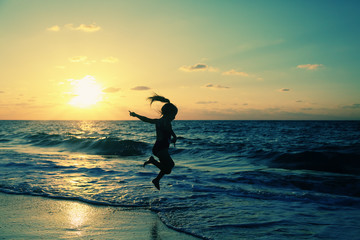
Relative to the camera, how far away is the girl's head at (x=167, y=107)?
19.9 ft

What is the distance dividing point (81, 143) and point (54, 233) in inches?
941

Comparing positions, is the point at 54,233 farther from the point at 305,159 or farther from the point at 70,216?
the point at 305,159

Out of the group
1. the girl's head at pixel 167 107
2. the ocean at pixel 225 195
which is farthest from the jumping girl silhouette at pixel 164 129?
the ocean at pixel 225 195

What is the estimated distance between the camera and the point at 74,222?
5113 millimetres

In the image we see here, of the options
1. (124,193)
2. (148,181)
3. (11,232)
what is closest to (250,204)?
(124,193)

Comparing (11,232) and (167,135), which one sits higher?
(167,135)

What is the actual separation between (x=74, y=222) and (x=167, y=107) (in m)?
2.82

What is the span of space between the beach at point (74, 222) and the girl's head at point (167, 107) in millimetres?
2061

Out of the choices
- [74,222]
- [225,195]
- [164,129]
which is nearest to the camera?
[74,222]

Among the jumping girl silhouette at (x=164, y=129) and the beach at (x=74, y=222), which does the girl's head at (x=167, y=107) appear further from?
the beach at (x=74, y=222)

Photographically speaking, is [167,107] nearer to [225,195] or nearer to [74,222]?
[74,222]

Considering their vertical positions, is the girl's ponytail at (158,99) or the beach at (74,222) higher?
the girl's ponytail at (158,99)

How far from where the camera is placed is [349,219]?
18.4 ft

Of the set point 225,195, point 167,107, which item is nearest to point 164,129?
point 167,107
